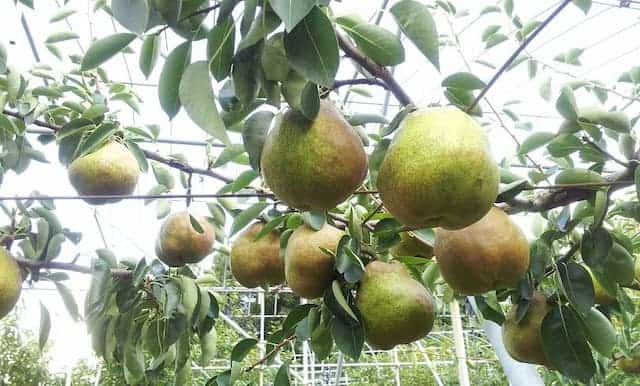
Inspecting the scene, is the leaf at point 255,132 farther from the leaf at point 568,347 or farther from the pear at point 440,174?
the leaf at point 568,347

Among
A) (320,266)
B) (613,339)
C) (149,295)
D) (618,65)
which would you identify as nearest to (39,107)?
(149,295)

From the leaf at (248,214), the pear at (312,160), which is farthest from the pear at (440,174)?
the leaf at (248,214)

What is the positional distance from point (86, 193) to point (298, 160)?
89 cm

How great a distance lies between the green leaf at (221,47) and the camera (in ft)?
1.84

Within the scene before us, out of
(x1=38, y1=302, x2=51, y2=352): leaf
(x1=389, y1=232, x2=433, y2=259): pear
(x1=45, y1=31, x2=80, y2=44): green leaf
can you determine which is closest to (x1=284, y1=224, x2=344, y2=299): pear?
(x1=389, y1=232, x2=433, y2=259): pear

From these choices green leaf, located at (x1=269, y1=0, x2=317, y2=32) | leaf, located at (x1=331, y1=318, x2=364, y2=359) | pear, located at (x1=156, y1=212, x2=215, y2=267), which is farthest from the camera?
pear, located at (x1=156, y1=212, x2=215, y2=267)

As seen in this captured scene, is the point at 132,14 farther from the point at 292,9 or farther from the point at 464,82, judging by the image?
the point at 464,82

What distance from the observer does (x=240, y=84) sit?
0.61m

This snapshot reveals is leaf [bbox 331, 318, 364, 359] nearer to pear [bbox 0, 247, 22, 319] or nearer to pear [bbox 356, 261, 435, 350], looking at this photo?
pear [bbox 356, 261, 435, 350]

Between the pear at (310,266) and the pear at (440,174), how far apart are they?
321 mm

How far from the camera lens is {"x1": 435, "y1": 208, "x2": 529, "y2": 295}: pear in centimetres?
81

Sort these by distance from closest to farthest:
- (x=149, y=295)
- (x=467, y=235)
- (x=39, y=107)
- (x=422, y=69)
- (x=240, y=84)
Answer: (x=240, y=84) < (x=467, y=235) < (x=39, y=107) < (x=149, y=295) < (x=422, y=69)

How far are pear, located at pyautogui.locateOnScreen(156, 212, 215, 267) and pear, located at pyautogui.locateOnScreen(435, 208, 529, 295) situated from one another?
31.3 inches

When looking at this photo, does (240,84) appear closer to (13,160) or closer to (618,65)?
(13,160)
